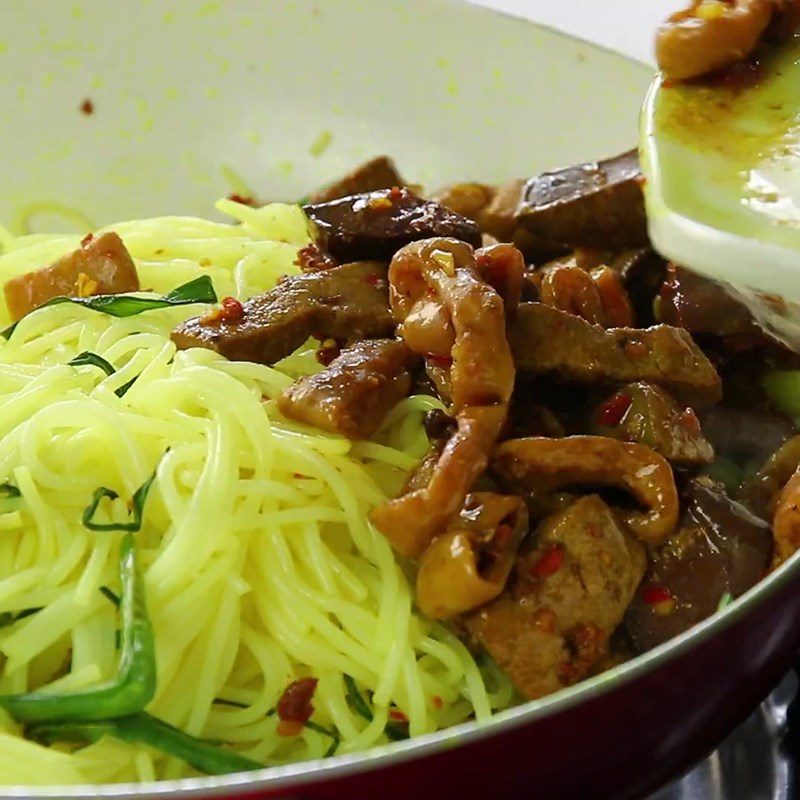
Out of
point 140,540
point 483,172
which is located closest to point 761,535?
point 140,540

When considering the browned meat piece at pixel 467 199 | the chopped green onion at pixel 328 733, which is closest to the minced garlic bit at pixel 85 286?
the browned meat piece at pixel 467 199

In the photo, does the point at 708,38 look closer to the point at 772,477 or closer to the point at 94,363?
the point at 772,477

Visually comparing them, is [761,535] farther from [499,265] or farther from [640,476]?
[499,265]

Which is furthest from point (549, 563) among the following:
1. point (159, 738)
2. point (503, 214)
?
point (503, 214)

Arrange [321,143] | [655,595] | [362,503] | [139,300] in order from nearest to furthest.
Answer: [655,595] → [362,503] → [139,300] → [321,143]

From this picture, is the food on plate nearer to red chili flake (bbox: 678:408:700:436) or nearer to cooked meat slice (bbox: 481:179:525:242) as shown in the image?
red chili flake (bbox: 678:408:700:436)

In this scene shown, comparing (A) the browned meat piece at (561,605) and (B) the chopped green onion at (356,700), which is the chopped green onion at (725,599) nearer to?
(A) the browned meat piece at (561,605)
